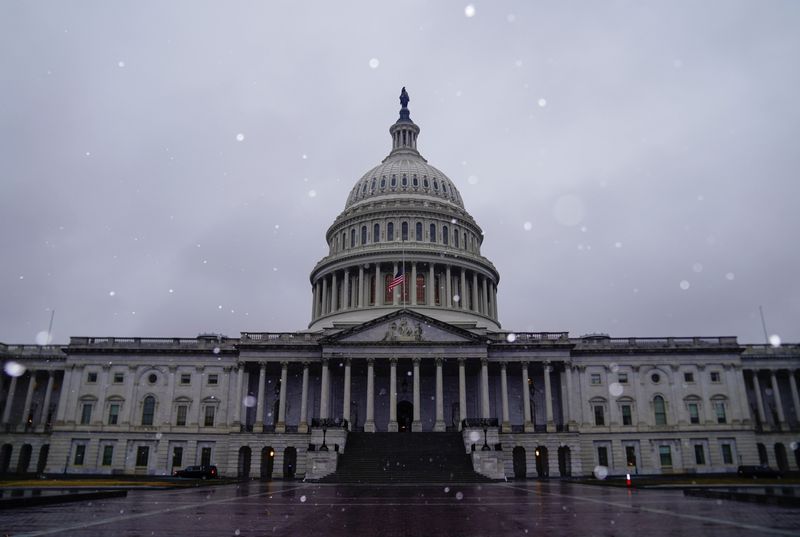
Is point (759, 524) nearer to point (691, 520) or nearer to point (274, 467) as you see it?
point (691, 520)

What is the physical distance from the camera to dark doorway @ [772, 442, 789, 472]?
6788cm

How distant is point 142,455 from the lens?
64875 millimetres

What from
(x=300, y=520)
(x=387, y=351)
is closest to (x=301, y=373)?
Result: (x=387, y=351)

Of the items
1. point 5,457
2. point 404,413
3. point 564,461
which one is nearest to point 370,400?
point 404,413

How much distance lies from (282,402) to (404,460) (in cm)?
1863

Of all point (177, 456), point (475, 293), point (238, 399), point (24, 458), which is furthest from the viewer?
point (475, 293)

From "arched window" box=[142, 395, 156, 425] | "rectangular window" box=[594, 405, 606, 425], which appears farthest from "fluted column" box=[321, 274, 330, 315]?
"rectangular window" box=[594, 405, 606, 425]

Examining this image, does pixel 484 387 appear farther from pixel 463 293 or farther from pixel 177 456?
pixel 177 456

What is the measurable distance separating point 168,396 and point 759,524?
2472 inches

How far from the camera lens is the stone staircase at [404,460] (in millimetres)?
45969

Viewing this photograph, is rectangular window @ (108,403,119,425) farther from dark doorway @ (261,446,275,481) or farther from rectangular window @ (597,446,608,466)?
rectangular window @ (597,446,608,466)

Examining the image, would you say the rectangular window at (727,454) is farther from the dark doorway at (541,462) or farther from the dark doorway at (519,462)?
the dark doorway at (519,462)

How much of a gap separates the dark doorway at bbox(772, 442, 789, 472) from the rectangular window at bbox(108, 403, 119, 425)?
74.4 meters

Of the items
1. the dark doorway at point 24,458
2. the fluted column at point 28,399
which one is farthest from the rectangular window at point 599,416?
the fluted column at point 28,399
